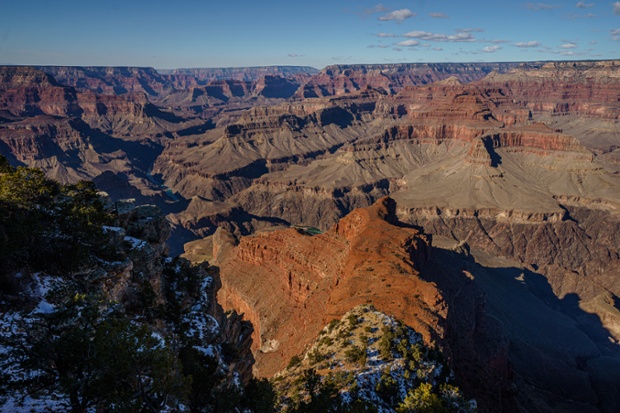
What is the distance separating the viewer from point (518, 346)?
7350 centimetres

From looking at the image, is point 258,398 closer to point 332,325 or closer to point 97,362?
point 97,362

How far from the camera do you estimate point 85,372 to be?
53.3ft

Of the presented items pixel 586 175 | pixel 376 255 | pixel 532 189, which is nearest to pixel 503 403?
pixel 376 255

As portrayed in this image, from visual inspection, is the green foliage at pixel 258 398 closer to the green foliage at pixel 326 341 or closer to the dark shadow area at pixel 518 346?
the green foliage at pixel 326 341

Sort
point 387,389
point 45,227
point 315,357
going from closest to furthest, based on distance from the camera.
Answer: point 45,227
point 387,389
point 315,357

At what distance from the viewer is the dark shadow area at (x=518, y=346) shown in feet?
155

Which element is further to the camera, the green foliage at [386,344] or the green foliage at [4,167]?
the green foliage at [386,344]

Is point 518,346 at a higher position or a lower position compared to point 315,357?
lower

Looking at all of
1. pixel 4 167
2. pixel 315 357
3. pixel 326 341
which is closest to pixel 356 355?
pixel 315 357

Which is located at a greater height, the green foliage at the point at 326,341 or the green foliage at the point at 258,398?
the green foliage at the point at 258,398

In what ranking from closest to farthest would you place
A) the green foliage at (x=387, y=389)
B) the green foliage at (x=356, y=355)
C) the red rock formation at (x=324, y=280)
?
the green foliage at (x=387, y=389) < the green foliage at (x=356, y=355) < the red rock formation at (x=324, y=280)

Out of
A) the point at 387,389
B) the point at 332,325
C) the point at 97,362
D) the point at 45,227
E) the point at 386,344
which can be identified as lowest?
the point at 332,325

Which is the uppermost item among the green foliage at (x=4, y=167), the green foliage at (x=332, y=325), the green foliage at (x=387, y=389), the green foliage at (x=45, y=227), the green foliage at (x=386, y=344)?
the green foliage at (x=4, y=167)

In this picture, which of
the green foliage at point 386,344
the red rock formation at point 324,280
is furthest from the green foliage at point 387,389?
the red rock formation at point 324,280
